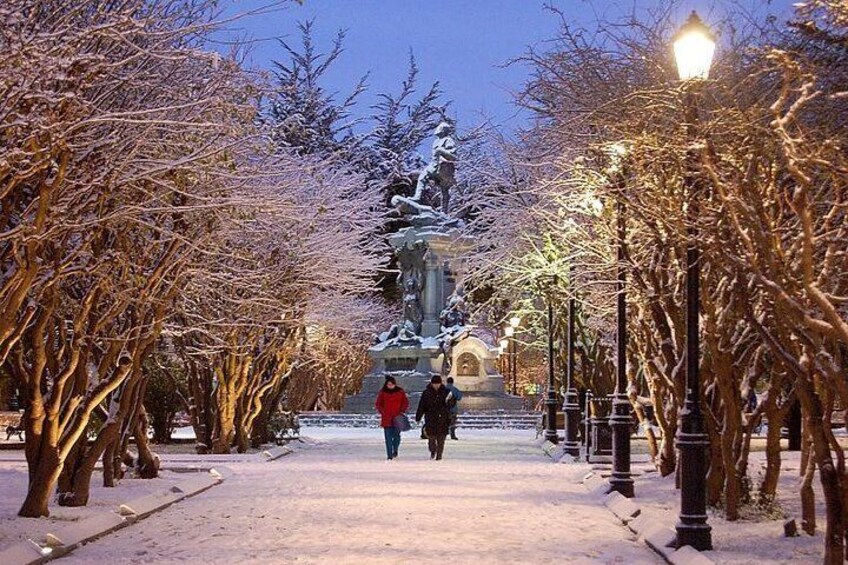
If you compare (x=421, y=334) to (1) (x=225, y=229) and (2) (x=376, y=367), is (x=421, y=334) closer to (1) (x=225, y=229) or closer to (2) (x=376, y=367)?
(2) (x=376, y=367)

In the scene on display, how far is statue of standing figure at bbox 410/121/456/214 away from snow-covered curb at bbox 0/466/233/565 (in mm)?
41507

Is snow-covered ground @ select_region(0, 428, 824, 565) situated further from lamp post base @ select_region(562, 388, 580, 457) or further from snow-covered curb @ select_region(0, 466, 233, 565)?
lamp post base @ select_region(562, 388, 580, 457)

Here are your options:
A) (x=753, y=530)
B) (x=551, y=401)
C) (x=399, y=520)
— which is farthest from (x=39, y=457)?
(x=551, y=401)

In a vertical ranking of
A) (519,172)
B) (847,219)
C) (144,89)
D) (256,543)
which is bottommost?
(256,543)

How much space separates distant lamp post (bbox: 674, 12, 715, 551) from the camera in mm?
12258

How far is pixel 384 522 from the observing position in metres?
15.6

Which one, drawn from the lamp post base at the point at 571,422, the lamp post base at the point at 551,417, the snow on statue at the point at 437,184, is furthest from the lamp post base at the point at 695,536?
the snow on statue at the point at 437,184

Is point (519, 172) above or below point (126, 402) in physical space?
above

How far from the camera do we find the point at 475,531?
48.2 ft

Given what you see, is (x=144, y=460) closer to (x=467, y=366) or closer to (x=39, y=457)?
(x=39, y=457)

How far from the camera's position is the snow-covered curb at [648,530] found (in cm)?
1182

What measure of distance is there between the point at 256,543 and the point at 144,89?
17.6ft

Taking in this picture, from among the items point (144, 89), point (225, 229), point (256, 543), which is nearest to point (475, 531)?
point (256, 543)

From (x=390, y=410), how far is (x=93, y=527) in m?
15.6
